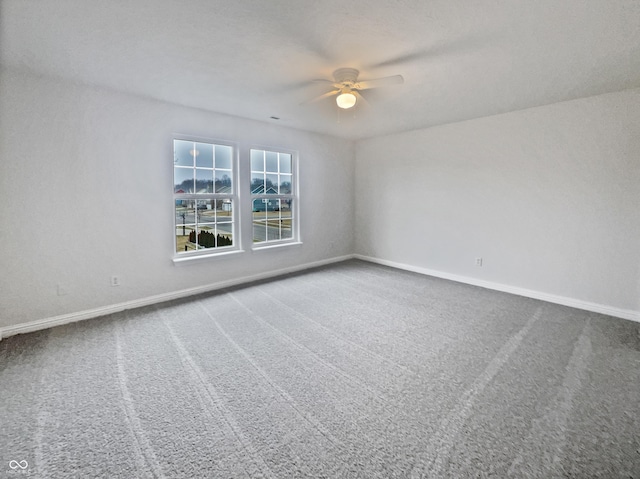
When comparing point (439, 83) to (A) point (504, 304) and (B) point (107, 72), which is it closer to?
(A) point (504, 304)

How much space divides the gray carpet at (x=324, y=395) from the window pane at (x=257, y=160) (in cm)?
236

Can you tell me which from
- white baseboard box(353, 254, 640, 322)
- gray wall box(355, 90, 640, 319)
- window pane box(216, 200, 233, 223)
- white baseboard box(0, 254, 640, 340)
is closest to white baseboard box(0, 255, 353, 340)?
white baseboard box(0, 254, 640, 340)

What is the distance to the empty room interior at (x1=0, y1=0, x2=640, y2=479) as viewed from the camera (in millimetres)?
1666

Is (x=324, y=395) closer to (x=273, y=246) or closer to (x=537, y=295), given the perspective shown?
(x=273, y=246)

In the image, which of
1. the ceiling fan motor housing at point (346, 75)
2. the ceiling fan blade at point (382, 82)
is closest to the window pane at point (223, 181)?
the ceiling fan motor housing at point (346, 75)

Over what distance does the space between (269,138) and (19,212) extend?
305 cm

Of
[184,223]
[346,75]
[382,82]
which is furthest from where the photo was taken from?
[184,223]

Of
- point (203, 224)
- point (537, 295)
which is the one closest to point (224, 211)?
point (203, 224)

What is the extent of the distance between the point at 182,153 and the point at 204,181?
44 cm

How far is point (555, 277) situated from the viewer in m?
3.73

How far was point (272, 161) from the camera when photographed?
16.0ft

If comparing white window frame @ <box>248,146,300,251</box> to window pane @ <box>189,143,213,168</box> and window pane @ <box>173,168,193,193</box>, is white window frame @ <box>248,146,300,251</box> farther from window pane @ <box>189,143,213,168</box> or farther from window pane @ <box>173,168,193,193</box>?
window pane @ <box>173,168,193,193</box>

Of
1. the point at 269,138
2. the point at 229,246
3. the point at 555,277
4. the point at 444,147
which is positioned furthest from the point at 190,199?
the point at 555,277

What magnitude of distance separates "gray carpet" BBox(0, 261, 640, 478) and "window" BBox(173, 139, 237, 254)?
117cm
